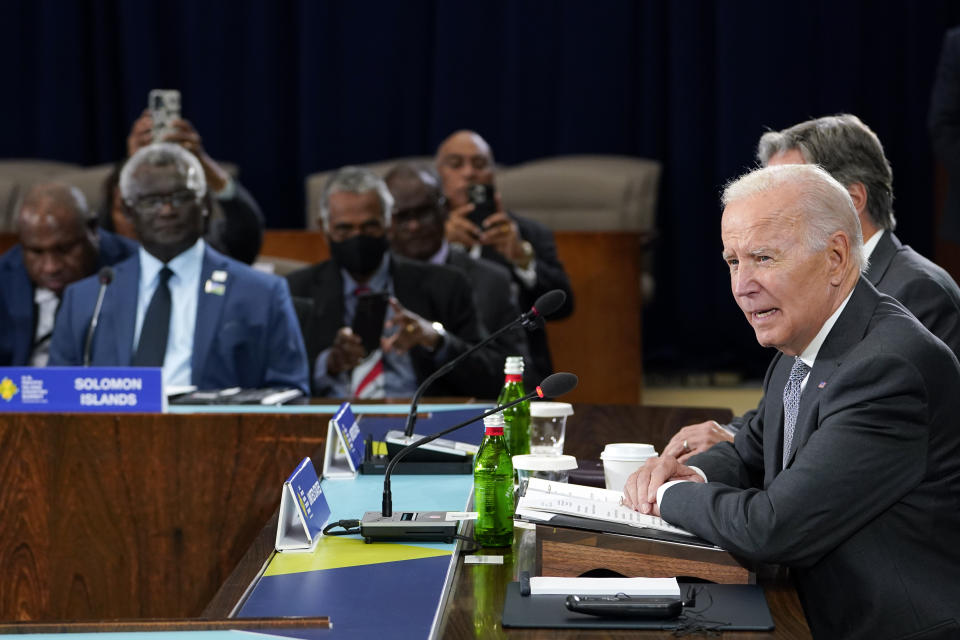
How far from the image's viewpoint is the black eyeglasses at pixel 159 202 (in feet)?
11.3

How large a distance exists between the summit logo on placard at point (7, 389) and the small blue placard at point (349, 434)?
800 millimetres

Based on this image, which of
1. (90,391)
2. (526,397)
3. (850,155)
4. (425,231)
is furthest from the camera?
(425,231)

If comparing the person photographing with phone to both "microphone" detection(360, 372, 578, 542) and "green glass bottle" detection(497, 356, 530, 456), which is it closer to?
"green glass bottle" detection(497, 356, 530, 456)

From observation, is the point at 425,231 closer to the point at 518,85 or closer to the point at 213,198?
the point at 213,198

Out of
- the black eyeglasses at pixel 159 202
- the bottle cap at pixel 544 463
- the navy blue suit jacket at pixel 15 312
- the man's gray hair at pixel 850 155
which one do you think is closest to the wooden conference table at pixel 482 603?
the bottle cap at pixel 544 463

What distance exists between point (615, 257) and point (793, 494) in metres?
3.82

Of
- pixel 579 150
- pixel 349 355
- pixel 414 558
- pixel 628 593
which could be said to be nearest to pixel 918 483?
pixel 628 593

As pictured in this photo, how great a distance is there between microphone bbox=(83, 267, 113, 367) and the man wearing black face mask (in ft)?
2.16

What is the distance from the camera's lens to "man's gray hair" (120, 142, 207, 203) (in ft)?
11.3

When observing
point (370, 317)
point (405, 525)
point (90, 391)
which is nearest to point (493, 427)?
point (405, 525)

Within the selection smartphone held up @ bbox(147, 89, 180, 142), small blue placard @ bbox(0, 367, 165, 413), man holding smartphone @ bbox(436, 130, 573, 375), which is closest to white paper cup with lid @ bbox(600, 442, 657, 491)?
small blue placard @ bbox(0, 367, 165, 413)

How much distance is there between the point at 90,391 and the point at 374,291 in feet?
4.64

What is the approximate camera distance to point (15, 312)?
12.6 feet

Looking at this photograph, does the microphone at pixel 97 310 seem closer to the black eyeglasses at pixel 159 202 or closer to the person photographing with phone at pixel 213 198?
the black eyeglasses at pixel 159 202
